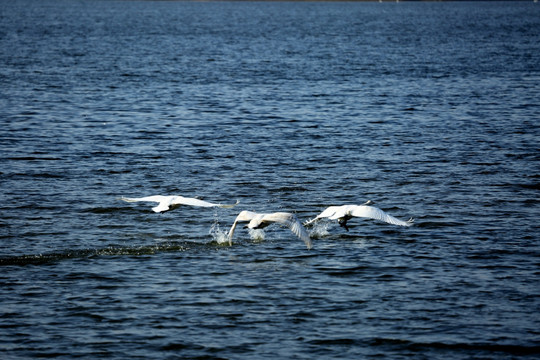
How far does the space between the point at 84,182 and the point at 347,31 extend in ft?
319

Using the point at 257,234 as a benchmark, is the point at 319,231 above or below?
below

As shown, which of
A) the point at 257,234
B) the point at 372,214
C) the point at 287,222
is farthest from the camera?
the point at 257,234

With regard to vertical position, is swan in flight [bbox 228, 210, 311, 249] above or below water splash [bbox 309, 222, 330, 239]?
above

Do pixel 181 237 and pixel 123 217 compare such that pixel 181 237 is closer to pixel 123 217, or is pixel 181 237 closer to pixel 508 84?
pixel 123 217

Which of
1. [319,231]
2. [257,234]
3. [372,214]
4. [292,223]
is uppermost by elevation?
[292,223]

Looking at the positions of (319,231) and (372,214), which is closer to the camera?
(372,214)

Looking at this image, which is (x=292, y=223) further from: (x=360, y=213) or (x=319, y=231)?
(x=319, y=231)

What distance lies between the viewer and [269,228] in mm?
22875

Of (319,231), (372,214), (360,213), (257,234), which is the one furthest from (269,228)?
(372,214)

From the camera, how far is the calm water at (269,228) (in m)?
16.2

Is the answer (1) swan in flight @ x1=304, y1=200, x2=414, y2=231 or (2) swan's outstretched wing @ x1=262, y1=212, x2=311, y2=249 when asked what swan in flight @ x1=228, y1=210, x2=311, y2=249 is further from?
(1) swan in flight @ x1=304, y1=200, x2=414, y2=231

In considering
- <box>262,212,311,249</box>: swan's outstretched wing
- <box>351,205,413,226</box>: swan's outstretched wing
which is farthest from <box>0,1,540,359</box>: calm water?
<box>351,205,413,226</box>: swan's outstretched wing

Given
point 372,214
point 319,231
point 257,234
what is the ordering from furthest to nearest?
point 319,231 → point 257,234 → point 372,214

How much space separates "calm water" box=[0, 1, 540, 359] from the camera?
636 inches
